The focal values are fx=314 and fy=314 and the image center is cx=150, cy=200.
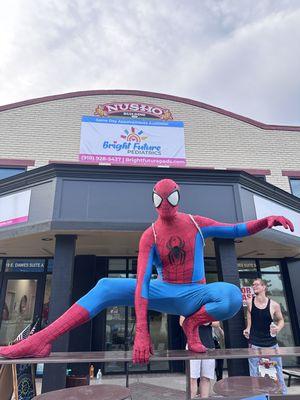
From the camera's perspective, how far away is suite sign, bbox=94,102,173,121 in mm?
10266

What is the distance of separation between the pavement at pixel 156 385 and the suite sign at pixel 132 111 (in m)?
7.57

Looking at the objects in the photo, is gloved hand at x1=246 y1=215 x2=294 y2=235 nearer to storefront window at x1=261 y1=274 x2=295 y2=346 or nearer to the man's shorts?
the man's shorts

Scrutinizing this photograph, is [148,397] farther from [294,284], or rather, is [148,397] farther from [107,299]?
[294,284]

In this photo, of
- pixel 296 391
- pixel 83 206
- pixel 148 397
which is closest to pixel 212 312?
pixel 83 206

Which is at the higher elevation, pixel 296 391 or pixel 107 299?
pixel 107 299

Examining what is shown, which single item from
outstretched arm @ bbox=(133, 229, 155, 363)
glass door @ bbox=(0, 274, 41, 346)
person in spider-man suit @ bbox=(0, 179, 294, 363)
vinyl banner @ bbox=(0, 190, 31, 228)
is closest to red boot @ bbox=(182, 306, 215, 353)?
person in spider-man suit @ bbox=(0, 179, 294, 363)

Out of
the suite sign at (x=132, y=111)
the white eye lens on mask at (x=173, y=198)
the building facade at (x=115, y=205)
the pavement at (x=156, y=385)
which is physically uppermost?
the suite sign at (x=132, y=111)

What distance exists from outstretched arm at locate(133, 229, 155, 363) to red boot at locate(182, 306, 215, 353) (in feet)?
1.26

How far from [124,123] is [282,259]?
6514 millimetres

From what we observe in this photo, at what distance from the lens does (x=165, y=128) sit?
404 inches

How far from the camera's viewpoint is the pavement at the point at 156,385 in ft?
20.3

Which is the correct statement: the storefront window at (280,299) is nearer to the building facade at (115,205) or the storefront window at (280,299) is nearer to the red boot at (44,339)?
the building facade at (115,205)

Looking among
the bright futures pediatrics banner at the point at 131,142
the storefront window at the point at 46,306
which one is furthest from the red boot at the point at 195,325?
the bright futures pediatrics banner at the point at 131,142

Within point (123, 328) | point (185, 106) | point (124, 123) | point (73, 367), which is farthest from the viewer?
point (185, 106)
